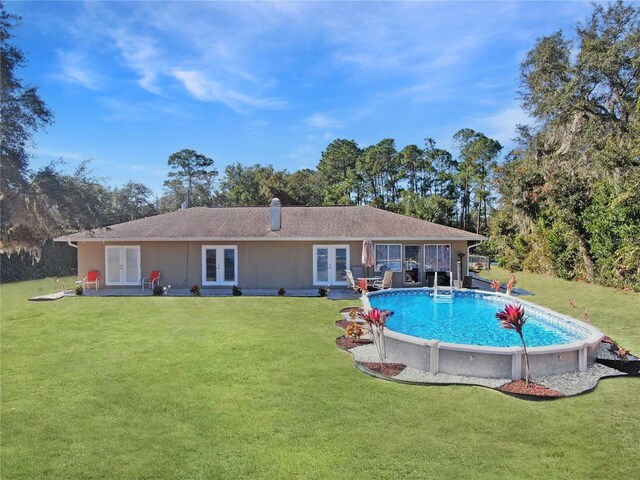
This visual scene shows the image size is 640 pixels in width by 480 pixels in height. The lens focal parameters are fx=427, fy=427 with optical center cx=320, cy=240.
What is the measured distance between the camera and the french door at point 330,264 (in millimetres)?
19641

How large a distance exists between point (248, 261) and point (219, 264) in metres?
1.37

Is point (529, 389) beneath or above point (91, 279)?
beneath

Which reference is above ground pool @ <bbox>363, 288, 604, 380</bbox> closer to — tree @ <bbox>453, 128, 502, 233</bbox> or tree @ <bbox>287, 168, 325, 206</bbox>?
tree @ <bbox>453, 128, 502, 233</bbox>

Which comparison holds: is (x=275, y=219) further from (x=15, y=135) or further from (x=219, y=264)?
(x=15, y=135)

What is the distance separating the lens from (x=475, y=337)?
37.9 ft

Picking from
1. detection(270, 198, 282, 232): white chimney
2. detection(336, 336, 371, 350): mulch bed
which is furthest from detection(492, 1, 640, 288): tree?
detection(270, 198, 282, 232): white chimney

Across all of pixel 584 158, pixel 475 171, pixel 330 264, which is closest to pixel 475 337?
pixel 330 264

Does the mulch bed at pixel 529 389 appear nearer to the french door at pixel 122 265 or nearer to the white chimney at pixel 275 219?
the white chimney at pixel 275 219

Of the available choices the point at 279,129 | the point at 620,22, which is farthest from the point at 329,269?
the point at 620,22

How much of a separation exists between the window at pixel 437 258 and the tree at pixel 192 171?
45.4 meters

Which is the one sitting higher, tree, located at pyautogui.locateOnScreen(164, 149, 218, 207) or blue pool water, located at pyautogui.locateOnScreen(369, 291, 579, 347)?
tree, located at pyautogui.locateOnScreen(164, 149, 218, 207)

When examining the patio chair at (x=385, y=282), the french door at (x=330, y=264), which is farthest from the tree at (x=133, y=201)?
the patio chair at (x=385, y=282)

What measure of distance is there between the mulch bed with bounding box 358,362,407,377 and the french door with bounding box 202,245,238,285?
12.4m

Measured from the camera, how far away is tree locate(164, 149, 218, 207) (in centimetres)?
5997
